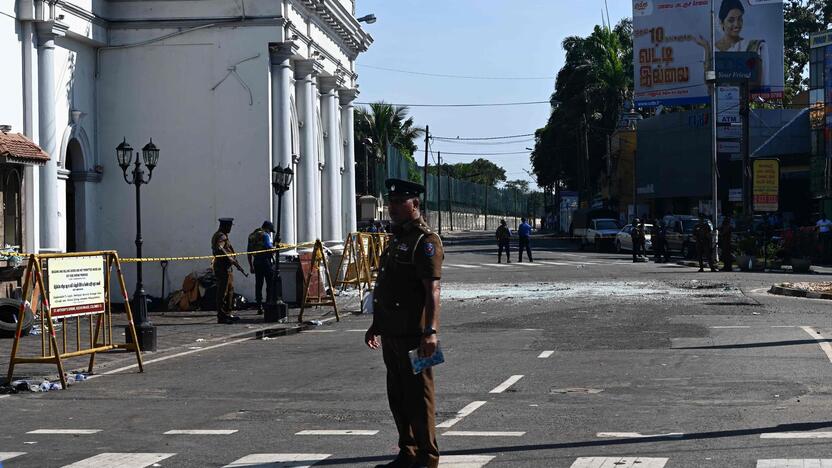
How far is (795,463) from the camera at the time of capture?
7.47m

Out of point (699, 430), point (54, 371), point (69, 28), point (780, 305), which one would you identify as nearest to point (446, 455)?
point (699, 430)

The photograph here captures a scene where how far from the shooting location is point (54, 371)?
46.0 feet

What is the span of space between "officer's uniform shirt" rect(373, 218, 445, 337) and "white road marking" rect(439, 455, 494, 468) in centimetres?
103

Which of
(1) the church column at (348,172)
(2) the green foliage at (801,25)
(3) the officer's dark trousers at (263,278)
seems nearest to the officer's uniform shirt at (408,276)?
(3) the officer's dark trousers at (263,278)

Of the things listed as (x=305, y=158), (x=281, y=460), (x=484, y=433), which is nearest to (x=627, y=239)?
(x=305, y=158)

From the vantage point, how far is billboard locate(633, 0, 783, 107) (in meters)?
59.9

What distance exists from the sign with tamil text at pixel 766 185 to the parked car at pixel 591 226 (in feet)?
54.2

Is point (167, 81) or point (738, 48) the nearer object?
point (167, 81)

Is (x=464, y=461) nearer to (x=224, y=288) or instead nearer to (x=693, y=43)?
(x=224, y=288)

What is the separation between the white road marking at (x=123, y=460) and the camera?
7.91m

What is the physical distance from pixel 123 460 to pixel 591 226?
54.6 meters

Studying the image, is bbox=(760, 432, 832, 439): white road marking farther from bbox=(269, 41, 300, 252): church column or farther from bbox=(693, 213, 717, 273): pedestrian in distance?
bbox=(693, 213, 717, 273): pedestrian in distance

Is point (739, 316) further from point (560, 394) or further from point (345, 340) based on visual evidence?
point (560, 394)

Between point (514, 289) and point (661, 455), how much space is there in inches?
797
